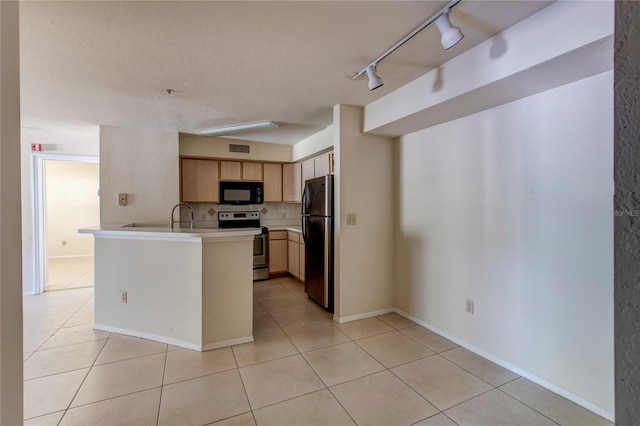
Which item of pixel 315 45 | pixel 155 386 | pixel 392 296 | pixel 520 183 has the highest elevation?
pixel 315 45

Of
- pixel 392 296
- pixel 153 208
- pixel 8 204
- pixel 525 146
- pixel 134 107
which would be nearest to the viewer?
pixel 8 204

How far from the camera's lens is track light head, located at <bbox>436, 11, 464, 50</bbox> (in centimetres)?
153

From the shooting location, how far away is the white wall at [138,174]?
12.3 feet

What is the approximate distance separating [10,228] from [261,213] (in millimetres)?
4339

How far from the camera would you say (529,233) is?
2066mm

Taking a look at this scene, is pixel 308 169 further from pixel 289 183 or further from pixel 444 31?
pixel 444 31

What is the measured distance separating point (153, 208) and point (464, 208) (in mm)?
3877

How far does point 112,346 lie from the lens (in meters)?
2.57

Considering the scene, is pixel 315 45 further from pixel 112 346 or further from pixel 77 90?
pixel 112 346

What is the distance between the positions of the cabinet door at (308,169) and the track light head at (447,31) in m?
2.84

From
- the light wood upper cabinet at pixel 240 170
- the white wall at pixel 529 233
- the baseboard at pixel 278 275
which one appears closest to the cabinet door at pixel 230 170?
the light wood upper cabinet at pixel 240 170

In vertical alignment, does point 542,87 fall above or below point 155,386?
above

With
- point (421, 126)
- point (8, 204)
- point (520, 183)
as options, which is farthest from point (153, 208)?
point (520, 183)

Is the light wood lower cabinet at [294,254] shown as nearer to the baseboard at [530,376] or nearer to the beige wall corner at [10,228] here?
the baseboard at [530,376]
